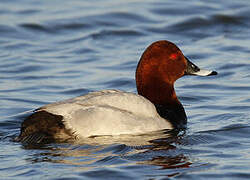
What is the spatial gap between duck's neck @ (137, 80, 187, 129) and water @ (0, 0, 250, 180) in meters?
0.19

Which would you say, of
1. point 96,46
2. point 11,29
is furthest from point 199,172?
point 11,29

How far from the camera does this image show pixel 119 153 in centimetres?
624

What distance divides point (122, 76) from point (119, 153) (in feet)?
12.7

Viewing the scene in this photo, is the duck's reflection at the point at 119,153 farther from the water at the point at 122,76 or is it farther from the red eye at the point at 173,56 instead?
the red eye at the point at 173,56

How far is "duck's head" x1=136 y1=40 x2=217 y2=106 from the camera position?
24.4 ft

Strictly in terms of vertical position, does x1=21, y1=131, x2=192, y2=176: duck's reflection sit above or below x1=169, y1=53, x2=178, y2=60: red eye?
below

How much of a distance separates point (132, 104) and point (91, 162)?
1.04 metres

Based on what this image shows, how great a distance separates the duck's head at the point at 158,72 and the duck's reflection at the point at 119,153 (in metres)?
0.74

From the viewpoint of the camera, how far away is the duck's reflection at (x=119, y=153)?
234 inches

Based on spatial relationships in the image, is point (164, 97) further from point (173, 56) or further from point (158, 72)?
point (173, 56)

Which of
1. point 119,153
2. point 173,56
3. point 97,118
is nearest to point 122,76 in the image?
point 173,56

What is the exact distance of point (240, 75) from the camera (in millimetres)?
9883

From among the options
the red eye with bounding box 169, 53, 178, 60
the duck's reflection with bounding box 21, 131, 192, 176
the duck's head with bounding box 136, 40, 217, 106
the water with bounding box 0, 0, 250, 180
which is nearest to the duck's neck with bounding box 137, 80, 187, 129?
the duck's head with bounding box 136, 40, 217, 106

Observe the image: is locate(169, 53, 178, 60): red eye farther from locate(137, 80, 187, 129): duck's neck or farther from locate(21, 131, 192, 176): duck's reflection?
locate(21, 131, 192, 176): duck's reflection
